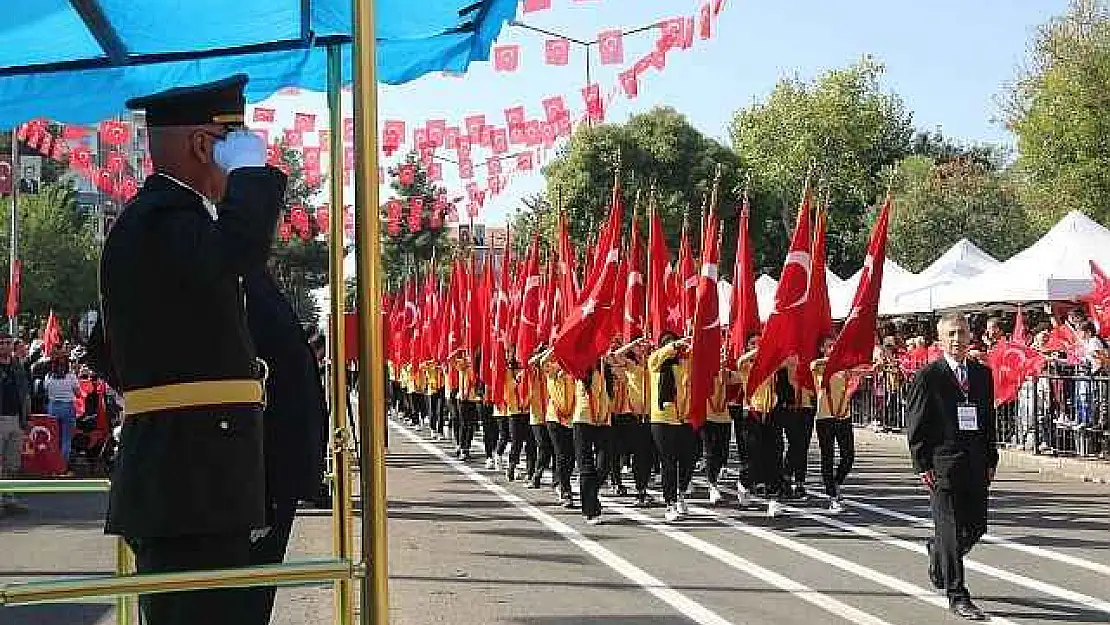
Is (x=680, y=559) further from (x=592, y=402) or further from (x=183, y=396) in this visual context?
(x=183, y=396)

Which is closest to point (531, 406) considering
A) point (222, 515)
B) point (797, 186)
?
point (222, 515)

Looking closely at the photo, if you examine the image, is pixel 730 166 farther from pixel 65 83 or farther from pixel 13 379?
pixel 65 83

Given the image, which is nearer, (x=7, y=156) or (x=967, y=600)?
(x=7, y=156)

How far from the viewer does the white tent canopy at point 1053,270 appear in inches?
879

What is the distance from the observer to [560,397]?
1633 centimetres

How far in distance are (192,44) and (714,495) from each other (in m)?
11.6

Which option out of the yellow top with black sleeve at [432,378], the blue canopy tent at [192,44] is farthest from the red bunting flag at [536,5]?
the yellow top with black sleeve at [432,378]

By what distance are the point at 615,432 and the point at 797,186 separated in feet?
138

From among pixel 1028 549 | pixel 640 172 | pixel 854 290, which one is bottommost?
pixel 1028 549

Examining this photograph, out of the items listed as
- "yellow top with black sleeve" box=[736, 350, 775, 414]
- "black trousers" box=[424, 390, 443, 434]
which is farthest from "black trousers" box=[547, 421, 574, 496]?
"black trousers" box=[424, 390, 443, 434]

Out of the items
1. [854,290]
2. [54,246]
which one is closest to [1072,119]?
[854,290]

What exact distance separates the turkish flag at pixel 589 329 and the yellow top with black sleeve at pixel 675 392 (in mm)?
617

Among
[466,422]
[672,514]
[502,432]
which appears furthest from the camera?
[466,422]

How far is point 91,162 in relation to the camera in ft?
20.7
